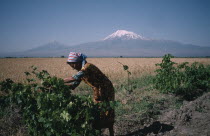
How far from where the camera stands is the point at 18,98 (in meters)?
2.61

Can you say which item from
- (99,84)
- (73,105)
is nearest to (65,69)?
(99,84)

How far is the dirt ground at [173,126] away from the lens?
13.9ft

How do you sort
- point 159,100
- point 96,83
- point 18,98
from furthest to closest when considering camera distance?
point 159,100 < point 96,83 < point 18,98

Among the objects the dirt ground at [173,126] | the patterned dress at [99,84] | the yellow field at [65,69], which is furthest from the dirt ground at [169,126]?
the yellow field at [65,69]

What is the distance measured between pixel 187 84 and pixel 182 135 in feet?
13.1

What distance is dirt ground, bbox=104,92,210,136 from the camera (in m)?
4.24

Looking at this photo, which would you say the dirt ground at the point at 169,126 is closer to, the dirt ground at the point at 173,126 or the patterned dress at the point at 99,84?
the dirt ground at the point at 173,126

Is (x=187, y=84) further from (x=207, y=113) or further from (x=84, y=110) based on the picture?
(x=84, y=110)

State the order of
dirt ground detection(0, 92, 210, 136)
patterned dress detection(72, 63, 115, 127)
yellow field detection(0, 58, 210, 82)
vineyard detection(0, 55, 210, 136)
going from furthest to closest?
yellow field detection(0, 58, 210, 82) < dirt ground detection(0, 92, 210, 136) < patterned dress detection(72, 63, 115, 127) < vineyard detection(0, 55, 210, 136)

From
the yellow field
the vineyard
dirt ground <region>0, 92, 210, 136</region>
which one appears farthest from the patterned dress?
dirt ground <region>0, 92, 210, 136</region>

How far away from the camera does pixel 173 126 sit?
459cm

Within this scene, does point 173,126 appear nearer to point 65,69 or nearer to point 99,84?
point 99,84

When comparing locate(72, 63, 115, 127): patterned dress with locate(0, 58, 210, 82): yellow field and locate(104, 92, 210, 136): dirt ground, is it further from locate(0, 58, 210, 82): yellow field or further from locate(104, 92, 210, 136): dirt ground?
locate(104, 92, 210, 136): dirt ground

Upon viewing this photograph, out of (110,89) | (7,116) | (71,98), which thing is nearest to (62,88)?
(71,98)
